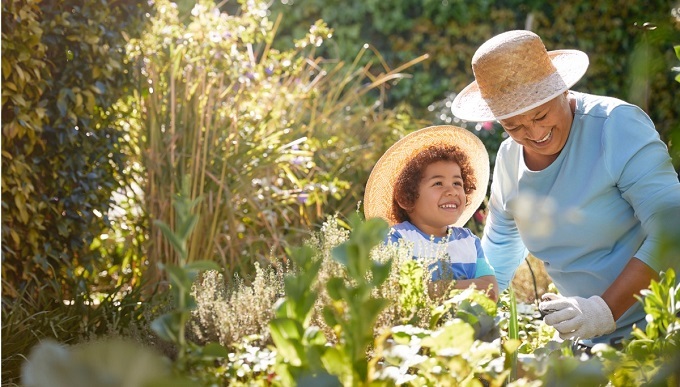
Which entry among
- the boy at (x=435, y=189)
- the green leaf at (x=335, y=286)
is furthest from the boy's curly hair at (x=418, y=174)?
the green leaf at (x=335, y=286)

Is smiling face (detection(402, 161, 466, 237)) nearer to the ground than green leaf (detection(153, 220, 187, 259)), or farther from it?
farther from it

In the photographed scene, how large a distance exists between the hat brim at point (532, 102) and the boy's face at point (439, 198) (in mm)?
380

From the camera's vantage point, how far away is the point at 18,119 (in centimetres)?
326

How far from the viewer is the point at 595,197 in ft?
7.98

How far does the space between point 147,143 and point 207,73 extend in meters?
0.56

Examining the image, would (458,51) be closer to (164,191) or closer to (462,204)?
(164,191)

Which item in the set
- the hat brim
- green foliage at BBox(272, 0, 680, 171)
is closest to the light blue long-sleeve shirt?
the hat brim

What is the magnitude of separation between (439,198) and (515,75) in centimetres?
75

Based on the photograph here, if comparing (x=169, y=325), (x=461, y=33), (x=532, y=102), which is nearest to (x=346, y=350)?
(x=169, y=325)

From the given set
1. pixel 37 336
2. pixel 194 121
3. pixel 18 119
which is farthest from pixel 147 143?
pixel 37 336

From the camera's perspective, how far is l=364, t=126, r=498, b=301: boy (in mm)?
3066

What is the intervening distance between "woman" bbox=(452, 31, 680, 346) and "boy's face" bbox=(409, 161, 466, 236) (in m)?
0.44

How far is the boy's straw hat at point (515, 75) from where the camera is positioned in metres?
2.39

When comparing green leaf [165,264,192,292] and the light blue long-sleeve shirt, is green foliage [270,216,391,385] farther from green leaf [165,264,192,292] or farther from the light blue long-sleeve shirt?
the light blue long-sleeve shirt
